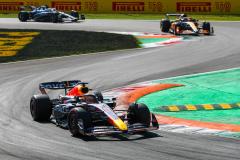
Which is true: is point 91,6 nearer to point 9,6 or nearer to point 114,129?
point 9,6

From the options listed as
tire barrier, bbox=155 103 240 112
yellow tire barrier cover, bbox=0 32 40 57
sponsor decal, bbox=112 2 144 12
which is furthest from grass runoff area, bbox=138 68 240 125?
sponsor decal, bbox=112 2 144 12

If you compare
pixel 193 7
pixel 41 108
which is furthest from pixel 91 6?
pixel 41 108

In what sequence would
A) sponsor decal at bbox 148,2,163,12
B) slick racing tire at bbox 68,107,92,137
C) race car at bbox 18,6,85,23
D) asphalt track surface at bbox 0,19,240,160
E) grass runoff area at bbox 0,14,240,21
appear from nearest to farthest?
asphalt track surface at bbox 0,19,240,160 → slick racing tire at bbox 68,107,92,137 → race car at bbox 18,6,85,23 → grass runoff area at bbox 0,14,240,21 → sponsor decal at bbox 148,2,163,12

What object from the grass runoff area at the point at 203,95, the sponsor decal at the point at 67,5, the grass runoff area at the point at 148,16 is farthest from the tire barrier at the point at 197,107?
the sponsor decal at the point at 67,5

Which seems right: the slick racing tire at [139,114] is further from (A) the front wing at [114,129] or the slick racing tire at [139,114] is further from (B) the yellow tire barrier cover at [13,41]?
(B) the yellow tire barrier cover at [13,41]

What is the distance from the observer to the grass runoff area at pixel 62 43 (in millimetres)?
28403

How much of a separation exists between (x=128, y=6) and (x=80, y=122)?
40.9 metres

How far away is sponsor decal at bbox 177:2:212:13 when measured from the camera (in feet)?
168

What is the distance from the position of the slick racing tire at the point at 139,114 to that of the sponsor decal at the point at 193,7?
38630 millimetres

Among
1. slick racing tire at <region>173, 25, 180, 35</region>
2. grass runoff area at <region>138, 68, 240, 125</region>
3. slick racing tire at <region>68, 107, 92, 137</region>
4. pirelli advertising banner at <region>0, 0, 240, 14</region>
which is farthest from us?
pirelli advertising banner at <region>0, 0, 240, 14</region>

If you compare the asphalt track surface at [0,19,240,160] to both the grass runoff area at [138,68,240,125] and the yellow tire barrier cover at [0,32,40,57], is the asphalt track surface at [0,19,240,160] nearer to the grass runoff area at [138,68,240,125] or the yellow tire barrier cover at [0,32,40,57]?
the grass runoff area at [138,68,240,125]

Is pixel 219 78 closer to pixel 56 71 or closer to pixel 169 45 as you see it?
pixel 56 71

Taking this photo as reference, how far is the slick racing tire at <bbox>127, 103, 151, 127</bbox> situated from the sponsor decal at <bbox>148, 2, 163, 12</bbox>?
3915 centimetres

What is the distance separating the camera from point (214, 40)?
33688mm
